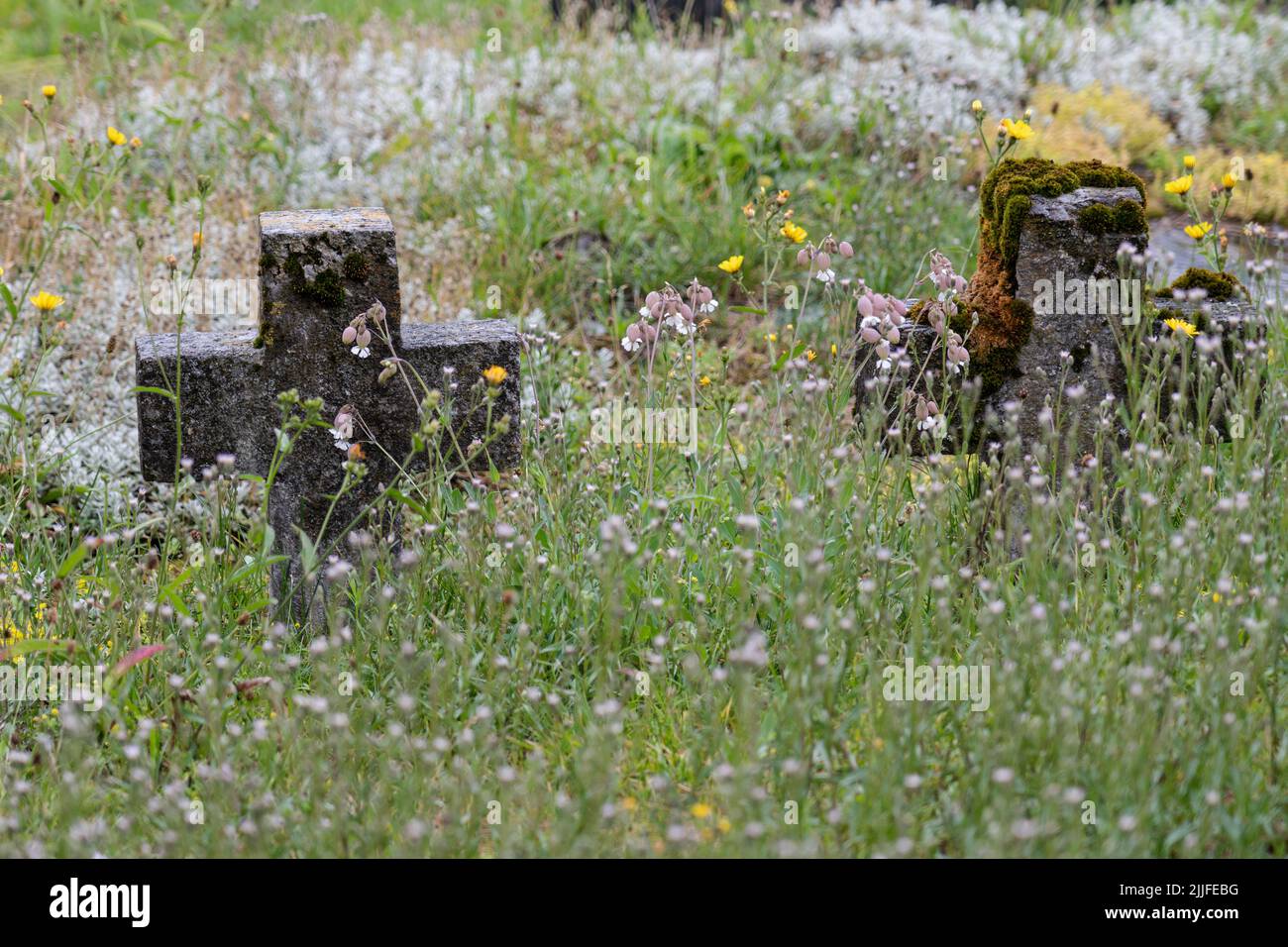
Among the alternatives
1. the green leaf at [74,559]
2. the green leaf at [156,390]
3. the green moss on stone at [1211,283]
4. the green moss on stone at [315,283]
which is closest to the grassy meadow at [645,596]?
the green leaf at [74,559]

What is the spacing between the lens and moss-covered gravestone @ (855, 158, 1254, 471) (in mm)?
3584

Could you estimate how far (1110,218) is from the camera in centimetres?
356

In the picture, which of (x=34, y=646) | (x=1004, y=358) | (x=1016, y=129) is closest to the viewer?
(x=34, y=646)

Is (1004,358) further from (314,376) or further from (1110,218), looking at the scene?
(314,376)

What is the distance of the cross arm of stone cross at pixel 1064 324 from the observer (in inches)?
141

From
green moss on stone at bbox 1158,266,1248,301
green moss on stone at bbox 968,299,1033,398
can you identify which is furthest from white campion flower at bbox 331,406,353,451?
green moss on stone at bbox 1158,266,1248,301

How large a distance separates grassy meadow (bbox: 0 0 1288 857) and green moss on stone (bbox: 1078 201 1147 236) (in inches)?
5.3

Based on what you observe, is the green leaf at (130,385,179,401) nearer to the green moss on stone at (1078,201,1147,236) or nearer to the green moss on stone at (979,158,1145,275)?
the green moss on stone at (979,158,1145,275)

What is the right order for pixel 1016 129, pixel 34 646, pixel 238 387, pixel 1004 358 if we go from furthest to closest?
pixel 1016 129 → pixel 1004 358 → pixel 238 387 → pixel 34 646

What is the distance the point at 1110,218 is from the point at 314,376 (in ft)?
7.27

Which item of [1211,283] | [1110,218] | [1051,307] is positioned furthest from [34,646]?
[1211,283]

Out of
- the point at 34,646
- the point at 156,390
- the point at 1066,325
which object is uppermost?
the point at 1066,325

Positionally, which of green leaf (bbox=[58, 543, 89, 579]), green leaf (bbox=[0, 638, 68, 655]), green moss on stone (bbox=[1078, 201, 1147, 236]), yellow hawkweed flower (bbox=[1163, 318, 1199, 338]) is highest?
green moss on stone (bbox=[1078, 201, 1147, 236])
